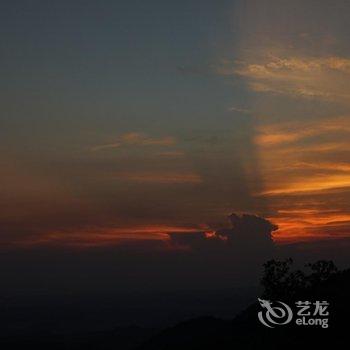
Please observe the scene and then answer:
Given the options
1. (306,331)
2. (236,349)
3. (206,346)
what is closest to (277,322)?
(306,331)

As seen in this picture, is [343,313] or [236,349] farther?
[236,349]

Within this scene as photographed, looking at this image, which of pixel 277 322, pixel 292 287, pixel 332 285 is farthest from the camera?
pixel 332 285

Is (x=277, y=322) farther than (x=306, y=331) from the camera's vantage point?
Yes

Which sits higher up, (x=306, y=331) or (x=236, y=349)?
(x=306, y=331)

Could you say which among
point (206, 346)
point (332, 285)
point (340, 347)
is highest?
point (332, 285)

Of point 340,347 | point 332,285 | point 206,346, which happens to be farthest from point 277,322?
point 206,346

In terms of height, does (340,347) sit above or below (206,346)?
above

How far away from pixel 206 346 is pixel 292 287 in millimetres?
84852

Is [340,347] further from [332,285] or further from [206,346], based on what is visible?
[206,346]

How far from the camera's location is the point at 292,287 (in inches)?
4675

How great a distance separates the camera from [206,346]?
632 feet

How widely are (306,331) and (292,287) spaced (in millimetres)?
23493

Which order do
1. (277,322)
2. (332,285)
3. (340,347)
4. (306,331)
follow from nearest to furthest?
1. (340,347)
2. (306,331)
3. (277,322)
4. (332,285)

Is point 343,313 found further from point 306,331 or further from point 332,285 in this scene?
point 332,285
